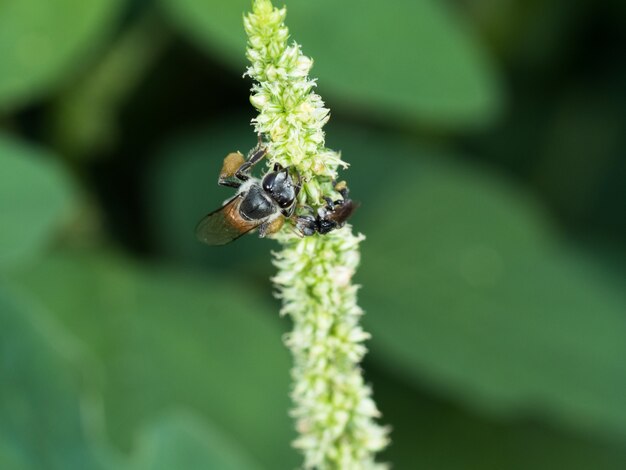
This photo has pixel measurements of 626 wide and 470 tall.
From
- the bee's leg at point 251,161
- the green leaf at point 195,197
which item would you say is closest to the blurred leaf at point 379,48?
the green leaf at point 195,197

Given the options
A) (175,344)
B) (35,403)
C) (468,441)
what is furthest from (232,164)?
(468,441)

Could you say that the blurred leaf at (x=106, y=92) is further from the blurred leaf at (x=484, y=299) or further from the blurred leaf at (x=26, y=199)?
the blurred leaf at (x=484, y=299)

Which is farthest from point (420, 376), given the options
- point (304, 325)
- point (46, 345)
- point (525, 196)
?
point (304, 325)

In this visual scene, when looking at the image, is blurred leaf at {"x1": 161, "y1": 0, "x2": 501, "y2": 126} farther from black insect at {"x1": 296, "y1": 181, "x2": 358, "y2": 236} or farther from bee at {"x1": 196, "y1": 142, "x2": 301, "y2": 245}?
black insect at {"x1": 296, "y1": 181, "x2": 358, "y2": 236}

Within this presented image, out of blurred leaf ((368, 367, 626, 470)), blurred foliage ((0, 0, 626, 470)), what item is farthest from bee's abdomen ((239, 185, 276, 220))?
blurred leaf ((368, 367, 626, 470))

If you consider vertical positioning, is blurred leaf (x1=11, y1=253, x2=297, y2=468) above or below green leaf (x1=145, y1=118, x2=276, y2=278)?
below

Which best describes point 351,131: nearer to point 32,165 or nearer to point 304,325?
point 32,165
